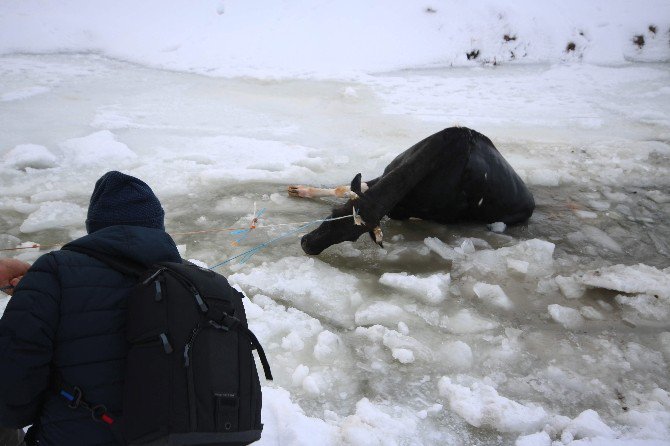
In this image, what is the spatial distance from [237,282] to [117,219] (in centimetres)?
130

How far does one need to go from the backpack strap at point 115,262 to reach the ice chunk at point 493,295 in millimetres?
1966

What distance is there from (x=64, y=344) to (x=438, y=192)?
2.53m

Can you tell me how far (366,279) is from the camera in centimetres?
292

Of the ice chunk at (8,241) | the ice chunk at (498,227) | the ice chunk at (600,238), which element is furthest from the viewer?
the ice chunk at (498,227)

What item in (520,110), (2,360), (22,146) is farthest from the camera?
(520,110)

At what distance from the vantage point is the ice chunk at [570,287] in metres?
2.80

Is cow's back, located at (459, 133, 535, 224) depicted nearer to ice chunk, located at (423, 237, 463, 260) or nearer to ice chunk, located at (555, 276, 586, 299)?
ice chunk, located at (423, 237, 463, 260)

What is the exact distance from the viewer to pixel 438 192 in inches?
130

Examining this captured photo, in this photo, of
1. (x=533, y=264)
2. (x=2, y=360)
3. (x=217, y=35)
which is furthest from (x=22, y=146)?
(x=217, y=35)

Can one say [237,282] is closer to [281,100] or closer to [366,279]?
[366,279]

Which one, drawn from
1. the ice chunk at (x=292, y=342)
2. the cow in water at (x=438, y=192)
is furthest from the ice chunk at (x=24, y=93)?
the ice chunk at (x=292, y=342)

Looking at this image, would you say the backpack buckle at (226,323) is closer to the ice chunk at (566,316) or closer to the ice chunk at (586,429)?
the ice chunk at (586,429)

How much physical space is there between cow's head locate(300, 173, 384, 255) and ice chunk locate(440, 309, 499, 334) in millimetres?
643

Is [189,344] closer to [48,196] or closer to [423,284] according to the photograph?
[423,284]
